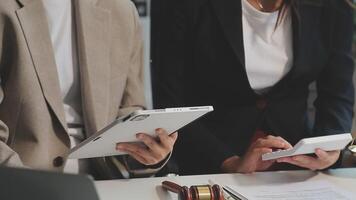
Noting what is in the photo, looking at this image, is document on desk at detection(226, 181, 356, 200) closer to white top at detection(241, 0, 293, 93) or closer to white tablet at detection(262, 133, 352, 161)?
white tablet at detection(262, 133, 352, 161)

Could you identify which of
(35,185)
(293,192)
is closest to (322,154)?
(293,192)

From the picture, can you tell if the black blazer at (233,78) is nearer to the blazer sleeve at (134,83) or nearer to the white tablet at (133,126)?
the blazer sleeve at (134,83)

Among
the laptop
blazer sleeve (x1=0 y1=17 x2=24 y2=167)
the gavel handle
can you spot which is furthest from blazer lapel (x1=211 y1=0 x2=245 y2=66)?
the laptop

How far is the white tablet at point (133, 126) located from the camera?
0.93 meters

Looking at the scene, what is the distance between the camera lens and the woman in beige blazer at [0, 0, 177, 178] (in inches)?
43.0

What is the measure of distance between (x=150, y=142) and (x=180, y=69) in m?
0.41

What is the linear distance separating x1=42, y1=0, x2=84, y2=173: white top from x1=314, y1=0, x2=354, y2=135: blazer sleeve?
0.72 meters

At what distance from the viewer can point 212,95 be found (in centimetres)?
149

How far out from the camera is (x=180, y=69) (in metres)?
1.46

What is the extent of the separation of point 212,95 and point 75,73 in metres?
0.43

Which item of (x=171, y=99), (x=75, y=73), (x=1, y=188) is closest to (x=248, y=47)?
(x=171, y=99)

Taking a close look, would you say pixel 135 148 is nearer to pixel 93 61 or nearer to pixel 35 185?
pixel 93 61

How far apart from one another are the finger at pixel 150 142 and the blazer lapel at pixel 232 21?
420 millimetres

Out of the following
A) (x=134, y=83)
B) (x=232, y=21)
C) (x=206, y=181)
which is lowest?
(x=206, y=181)
